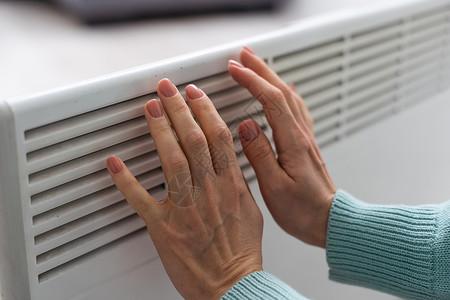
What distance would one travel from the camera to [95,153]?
49 cm

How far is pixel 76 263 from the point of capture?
507 millimetres

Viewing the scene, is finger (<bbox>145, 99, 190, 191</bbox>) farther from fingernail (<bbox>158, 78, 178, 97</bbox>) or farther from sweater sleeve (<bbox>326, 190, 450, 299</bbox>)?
sweater sleeve (<bbox>326, 190, 450, 299</bbox>)

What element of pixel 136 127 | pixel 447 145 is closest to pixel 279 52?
pixel 136 127

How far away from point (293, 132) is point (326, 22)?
0.18 meters

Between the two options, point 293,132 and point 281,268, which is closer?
point 293,132

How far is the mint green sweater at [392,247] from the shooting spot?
55 cm

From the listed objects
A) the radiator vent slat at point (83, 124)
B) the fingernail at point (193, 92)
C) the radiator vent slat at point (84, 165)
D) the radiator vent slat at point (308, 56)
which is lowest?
the radiator vent slat at point (84, 165)

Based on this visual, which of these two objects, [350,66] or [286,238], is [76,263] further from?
[350,66]

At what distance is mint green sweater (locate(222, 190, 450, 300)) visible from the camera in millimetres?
552

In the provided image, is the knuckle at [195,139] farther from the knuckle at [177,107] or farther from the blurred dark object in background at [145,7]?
the blurred dark object in background at [145,7]

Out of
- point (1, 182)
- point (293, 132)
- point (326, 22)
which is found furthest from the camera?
point (326, 22)

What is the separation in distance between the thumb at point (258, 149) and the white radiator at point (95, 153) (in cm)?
3

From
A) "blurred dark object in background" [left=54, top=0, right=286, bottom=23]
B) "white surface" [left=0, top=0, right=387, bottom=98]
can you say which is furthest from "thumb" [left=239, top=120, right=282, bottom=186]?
"blurred dark object in background" [left=54, top=0, right=286, bottom=23]

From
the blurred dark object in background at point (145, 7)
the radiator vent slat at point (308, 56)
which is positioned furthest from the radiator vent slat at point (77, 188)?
the blurred dark object in background at point (145, 7)
